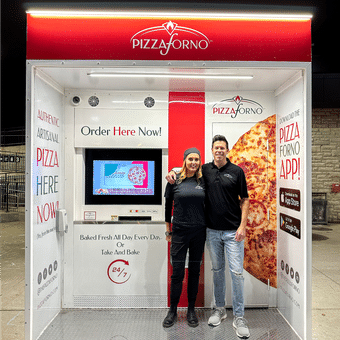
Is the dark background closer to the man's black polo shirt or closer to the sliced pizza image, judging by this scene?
the sliced pizza image

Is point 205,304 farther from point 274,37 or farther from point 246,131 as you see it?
point 274,37

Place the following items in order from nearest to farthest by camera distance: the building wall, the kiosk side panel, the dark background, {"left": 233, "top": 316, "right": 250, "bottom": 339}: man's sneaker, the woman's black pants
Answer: the kiosk side panel → {"left": 233, "top": 316, "right": 250, "bottom": 339}: man's sneaker → the woman's black pants → the dark background → the building wall

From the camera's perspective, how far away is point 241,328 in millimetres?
2857

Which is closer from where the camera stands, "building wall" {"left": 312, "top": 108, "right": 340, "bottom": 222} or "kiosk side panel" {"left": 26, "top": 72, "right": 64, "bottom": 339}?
"kiosk side panel" {"left": 26, "top": 72, "right": 64, "bottom": 339}

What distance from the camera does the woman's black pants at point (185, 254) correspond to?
9.62 ft

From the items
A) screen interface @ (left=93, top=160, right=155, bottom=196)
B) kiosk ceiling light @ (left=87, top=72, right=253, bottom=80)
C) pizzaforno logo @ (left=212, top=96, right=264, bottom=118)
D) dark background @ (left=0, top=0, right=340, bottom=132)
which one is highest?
dark background @ (left=0, top=0, right=340, bottom=132)

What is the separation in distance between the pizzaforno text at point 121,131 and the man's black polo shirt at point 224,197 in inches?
34.2

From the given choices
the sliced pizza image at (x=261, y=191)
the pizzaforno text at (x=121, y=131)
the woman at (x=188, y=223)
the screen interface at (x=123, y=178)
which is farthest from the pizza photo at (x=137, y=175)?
the sliced pizza image at (x=261, y=191)

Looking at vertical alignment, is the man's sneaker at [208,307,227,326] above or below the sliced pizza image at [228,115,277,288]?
below

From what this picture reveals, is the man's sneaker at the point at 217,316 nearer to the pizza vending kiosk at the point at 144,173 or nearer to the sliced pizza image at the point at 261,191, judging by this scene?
the pizza vending kiosk at the point at 144,173

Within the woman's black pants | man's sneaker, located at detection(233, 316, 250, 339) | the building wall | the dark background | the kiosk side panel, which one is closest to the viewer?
the kiosk side panel

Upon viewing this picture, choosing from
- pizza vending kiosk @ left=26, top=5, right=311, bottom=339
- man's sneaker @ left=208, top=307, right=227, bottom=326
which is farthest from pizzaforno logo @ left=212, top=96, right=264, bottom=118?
man's sneaker @ left=208, top=307, right=227, bottom=326

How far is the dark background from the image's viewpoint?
415cm

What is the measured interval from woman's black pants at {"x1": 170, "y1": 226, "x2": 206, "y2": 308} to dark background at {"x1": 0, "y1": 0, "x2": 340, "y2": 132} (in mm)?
1985
